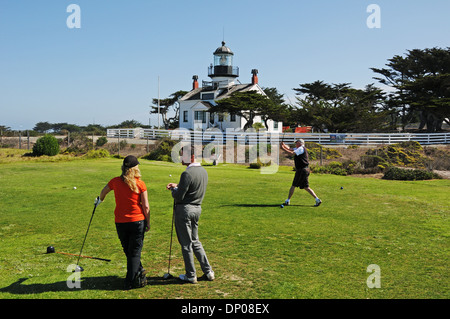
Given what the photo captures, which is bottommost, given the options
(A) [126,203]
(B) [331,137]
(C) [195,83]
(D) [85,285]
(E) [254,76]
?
(D) [85,285]

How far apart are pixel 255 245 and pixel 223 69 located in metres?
50.2

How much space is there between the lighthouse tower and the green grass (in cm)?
4309

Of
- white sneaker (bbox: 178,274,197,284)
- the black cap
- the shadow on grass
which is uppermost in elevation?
the black cap

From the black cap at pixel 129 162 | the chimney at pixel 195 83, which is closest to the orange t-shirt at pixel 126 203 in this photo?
the black cap at pixel 129 162

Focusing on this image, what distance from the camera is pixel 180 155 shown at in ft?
21.0

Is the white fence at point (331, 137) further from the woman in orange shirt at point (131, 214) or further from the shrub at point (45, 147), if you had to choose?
the woman in orange shirt at point (131, 214)

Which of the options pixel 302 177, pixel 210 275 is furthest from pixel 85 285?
pixel 302 177

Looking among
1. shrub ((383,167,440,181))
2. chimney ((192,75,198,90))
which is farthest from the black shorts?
chimney ((192,75,198,90))

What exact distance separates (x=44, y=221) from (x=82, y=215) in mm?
1011

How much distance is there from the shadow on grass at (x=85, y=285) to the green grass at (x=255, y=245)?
1 cm

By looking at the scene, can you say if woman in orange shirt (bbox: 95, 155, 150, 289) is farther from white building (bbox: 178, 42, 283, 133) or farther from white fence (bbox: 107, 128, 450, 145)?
white building (bbox: 178, 42, 283, 133)

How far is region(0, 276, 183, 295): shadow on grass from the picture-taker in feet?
19.1

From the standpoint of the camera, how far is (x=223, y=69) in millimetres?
56438

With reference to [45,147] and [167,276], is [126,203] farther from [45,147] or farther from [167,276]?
[45,147]
